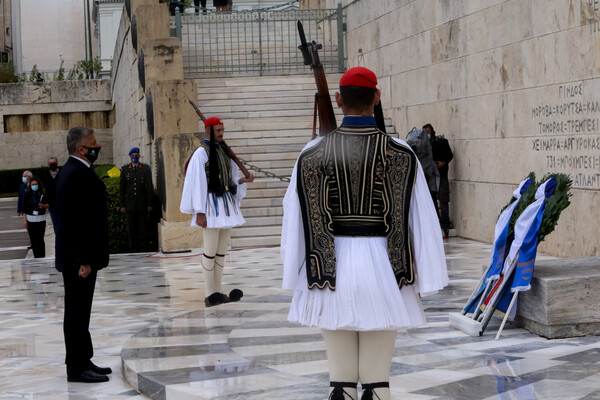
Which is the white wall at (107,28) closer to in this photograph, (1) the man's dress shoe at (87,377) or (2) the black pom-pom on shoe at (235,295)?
(2) the black pom-pom on shoe at (235,295)

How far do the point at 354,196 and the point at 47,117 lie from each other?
36.0 m

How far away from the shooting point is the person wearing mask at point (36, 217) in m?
17.5

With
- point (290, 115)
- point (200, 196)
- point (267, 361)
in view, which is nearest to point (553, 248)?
point (200, 196)

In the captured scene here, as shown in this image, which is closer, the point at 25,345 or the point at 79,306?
the point at 79,306

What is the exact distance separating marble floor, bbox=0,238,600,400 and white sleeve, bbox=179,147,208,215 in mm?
979

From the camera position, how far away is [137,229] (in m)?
16.7

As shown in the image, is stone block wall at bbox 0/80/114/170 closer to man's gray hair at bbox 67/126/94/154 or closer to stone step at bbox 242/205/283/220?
stone step at bbox 242/205/283/220

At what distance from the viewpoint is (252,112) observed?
65.2ft

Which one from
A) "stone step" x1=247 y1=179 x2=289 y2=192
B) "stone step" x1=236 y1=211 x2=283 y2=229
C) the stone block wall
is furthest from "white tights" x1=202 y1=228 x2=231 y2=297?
the stone block wall

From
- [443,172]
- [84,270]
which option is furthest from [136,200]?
[84,270]

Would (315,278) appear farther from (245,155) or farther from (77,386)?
(245,155)

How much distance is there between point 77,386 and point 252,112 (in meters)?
13.2

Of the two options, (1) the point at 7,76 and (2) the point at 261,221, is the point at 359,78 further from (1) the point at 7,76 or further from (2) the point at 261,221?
(1) the point at 7,76

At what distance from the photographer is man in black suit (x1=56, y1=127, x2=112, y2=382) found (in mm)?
6934
